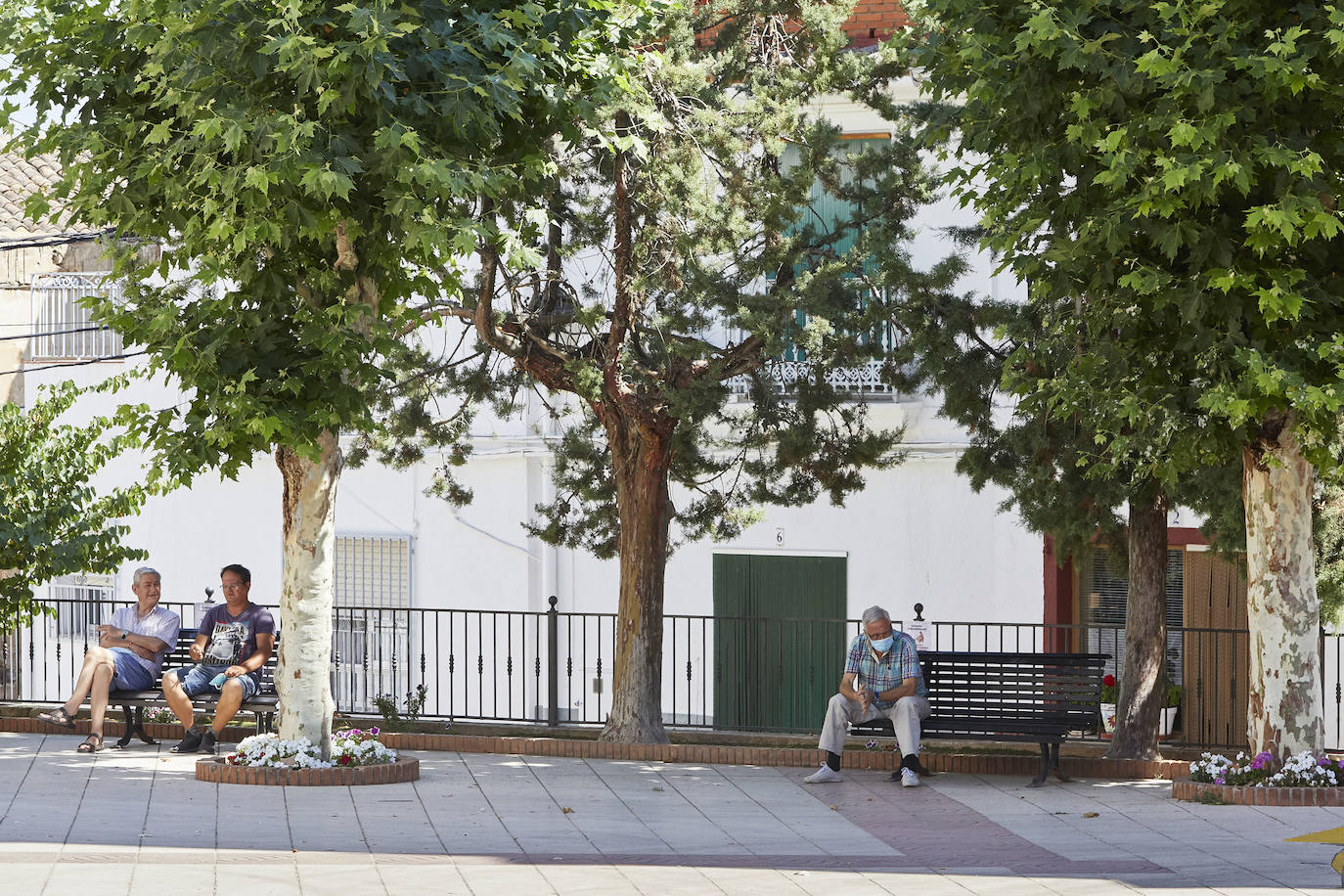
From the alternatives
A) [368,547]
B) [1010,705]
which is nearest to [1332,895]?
[1010,705]

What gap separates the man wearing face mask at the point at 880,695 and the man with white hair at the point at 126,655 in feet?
16.0

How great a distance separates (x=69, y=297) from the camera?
79.7ft

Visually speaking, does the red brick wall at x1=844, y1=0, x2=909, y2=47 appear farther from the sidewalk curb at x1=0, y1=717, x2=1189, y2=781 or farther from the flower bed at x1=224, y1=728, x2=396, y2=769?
the flower bed at x1=224, y1=728, x2=396, y2=769

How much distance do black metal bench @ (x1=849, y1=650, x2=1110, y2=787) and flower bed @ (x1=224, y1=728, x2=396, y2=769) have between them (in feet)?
10.8

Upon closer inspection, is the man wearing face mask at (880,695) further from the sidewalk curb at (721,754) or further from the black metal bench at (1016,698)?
the sidewalk curb at (721,754)

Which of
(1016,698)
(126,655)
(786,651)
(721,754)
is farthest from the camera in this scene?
(786,651)

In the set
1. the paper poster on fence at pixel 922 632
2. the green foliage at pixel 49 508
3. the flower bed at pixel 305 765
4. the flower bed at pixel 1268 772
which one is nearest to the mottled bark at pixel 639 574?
the flower bed at pixel 305 765

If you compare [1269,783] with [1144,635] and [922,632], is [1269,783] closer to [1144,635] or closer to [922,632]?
[1144,635]

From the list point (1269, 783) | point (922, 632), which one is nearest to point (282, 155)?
point (1269, 783)

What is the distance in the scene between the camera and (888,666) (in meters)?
11.6

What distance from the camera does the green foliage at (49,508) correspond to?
43.9ft

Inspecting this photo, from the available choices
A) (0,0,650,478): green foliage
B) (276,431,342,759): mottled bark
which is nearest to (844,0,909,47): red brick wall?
(0,0,650,478): green foliage

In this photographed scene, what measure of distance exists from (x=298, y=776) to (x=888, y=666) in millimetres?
3984

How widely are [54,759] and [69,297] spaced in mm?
14024
